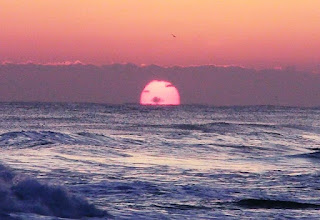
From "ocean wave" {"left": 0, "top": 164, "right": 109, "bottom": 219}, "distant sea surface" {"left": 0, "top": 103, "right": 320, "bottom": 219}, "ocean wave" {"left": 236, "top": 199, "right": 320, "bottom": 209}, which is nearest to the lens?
"ocean wave" {"left": 0, "top": 164, "right": 109, "bottom": 219}

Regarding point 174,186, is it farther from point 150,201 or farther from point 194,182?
point 150,201

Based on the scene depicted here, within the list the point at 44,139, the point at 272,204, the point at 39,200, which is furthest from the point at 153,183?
the point at 44,139

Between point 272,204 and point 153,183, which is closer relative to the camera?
point 272,204

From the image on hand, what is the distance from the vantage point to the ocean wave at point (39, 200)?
11.2m

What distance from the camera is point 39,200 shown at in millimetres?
11766

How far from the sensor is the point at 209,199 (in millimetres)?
Result: 14062

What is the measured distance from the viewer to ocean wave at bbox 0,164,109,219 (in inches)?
440

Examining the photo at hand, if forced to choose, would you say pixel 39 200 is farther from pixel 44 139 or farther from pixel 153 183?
pixel 44 139

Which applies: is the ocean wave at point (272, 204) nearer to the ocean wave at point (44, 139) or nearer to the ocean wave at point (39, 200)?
the ocean wave at point (39, 200)

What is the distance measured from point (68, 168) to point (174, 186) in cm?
428

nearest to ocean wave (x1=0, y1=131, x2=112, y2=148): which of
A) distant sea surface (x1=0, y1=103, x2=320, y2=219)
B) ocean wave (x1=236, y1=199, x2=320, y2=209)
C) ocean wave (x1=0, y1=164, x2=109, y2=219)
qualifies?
distant sea surface (x1=0, y1=103, x2=320, y2=219)

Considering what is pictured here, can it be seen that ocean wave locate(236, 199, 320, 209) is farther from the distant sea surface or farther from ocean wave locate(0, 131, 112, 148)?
ocean wave locate(0, 131, 112, 148)

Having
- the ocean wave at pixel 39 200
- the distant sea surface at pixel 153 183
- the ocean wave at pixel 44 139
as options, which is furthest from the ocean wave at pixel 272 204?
the ocean wave at pixel 44 139

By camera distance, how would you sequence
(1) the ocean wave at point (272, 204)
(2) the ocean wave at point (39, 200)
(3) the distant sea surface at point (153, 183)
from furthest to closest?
(1) the ocean wave at point (272, 204) → (3) the distant sea surface at point (153, 183) → (2) the ocean wave at point (39, 200)
